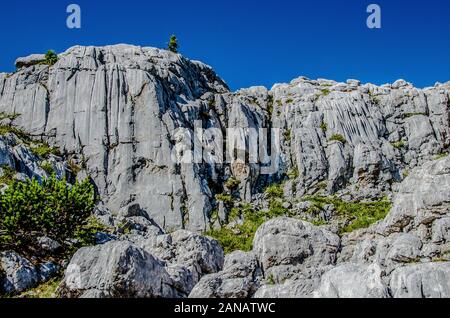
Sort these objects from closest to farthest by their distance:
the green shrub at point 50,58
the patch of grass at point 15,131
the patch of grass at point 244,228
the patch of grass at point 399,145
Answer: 1. the patch of grass at point 244,228
2. the patch of grass at point 15,131
3. the green shrub at point 50,58
4. the patch of grass at point 399,145

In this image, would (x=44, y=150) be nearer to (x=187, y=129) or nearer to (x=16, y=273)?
(x=187, y=129)

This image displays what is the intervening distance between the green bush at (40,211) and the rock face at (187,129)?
68.0 feet

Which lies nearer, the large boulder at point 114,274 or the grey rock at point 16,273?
the large boulder at point 114,274

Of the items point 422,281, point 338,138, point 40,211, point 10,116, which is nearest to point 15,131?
point 10,116

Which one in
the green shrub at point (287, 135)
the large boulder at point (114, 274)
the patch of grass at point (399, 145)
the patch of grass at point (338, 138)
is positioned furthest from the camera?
the green shrub at point (287, 135)

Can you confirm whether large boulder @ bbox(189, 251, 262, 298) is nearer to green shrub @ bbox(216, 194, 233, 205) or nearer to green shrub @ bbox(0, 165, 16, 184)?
green shrub @ bbox(0, 165, 16, 184)

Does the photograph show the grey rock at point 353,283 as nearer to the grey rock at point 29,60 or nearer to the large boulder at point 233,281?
the large boulder at point 233,281

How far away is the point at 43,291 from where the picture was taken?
99.3ft

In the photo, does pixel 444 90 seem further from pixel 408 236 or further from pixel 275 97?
pixel 408 236

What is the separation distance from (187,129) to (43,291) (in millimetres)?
39481

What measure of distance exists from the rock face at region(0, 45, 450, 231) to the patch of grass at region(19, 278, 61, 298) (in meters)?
27.6

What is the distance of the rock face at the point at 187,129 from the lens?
6253 cm

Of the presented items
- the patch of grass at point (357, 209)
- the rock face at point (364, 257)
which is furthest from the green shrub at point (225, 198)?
the rock face at point (364, 257)
